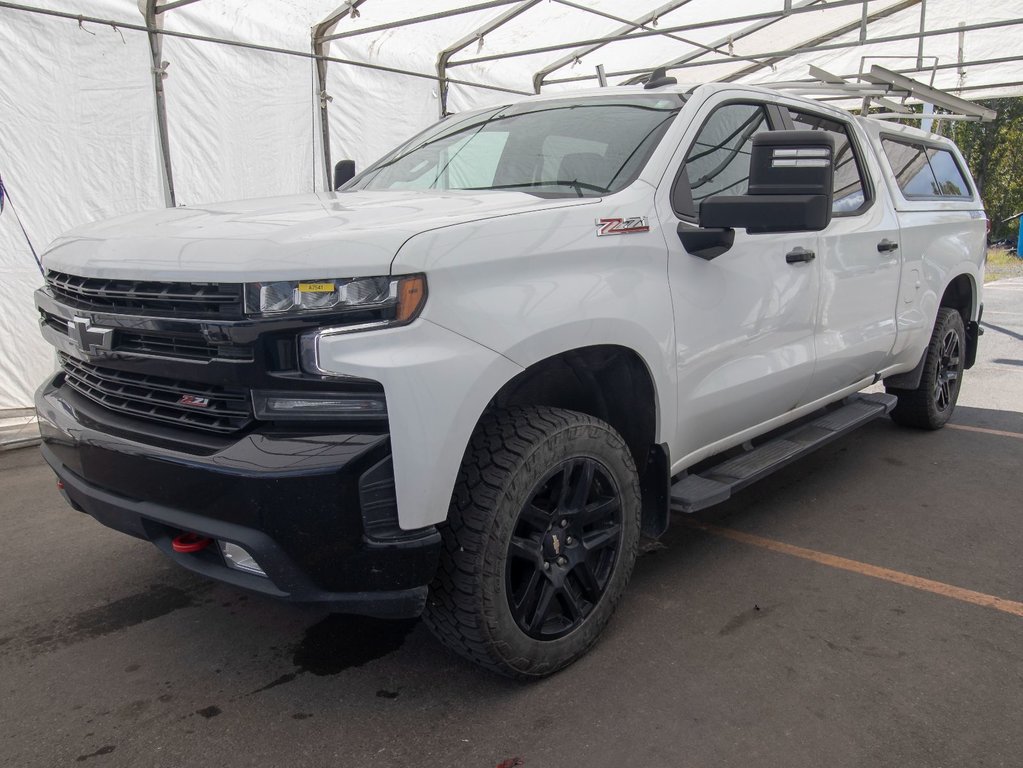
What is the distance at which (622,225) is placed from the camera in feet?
9.12

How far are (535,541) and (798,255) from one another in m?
1.82

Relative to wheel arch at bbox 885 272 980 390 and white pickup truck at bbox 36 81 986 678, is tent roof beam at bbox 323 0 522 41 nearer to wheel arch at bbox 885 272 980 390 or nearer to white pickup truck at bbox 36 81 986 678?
white pickup truck at bbox 36 81 986 678

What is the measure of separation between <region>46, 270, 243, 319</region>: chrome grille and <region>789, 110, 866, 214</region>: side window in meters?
2.85

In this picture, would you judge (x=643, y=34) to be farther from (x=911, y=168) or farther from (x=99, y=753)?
(x=99, y=753)

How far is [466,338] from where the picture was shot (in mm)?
2256

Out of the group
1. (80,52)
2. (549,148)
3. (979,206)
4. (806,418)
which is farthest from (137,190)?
(979,206)

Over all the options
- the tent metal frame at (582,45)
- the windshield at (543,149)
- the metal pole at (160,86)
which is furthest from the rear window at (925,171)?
the metal pole at (160,86)

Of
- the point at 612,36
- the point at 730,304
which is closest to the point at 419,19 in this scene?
the point at 612,36

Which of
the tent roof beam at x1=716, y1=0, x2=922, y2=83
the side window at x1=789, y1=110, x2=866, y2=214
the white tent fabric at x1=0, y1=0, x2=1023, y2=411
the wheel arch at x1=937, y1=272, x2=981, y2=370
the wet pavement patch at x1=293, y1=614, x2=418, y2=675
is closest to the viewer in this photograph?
the wet pavement patch at x1=293, y1=614, x2=418, y2=675

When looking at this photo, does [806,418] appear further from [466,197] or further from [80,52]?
[80,52]

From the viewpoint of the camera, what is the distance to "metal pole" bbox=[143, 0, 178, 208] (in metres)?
6.17

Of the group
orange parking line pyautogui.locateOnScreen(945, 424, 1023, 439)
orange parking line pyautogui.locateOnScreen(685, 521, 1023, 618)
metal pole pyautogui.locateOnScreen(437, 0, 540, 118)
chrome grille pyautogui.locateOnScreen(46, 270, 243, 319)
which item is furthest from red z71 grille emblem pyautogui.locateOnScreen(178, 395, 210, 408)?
metal pole pyautogui.locateOnScreen(437, 0, 540, 118)

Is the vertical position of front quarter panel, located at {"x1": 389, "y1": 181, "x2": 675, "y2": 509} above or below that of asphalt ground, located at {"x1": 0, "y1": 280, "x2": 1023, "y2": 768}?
above

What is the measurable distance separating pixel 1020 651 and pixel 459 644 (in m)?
1.92
